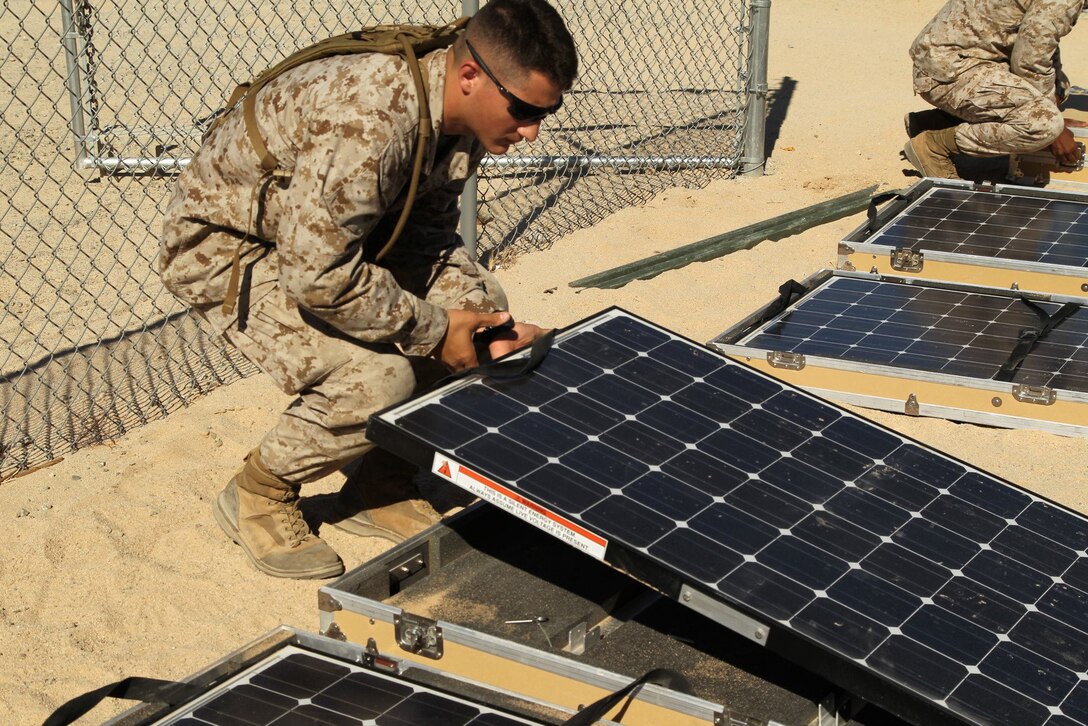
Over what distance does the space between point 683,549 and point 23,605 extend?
2306 millimetres

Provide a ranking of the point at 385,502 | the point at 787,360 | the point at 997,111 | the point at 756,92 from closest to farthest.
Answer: the point at 385,502 → the point at 787,360 → the point at 997,111 → the point at 756,92

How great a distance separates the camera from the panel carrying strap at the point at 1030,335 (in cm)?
555

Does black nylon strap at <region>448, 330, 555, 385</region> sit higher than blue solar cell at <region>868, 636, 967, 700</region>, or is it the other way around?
black nylon strap at <region>448, 330, 555, 385</region>

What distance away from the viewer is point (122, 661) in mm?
3939

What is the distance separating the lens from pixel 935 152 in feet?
29.3

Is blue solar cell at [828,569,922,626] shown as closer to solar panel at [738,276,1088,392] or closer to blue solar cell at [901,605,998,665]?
blue solar cell at [901,605,998,665]

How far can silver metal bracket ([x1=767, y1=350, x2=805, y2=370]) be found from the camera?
570 centimetres

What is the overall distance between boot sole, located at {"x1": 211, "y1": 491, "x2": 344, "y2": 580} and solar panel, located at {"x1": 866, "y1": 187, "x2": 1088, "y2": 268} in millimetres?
3792

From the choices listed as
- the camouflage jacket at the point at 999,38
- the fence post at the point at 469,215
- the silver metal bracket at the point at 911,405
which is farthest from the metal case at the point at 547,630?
the camouflage jacket at the point at 999,38

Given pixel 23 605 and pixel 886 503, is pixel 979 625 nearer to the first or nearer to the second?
pixel 886 503

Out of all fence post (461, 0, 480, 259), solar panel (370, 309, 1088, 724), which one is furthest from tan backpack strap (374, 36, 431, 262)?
Result: fence post (461, 0, 480, 259)

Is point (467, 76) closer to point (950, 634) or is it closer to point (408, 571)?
point (408, 571)

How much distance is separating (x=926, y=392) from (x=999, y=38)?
12.9ft

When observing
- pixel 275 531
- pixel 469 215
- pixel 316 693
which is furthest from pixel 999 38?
pixel 316 693
